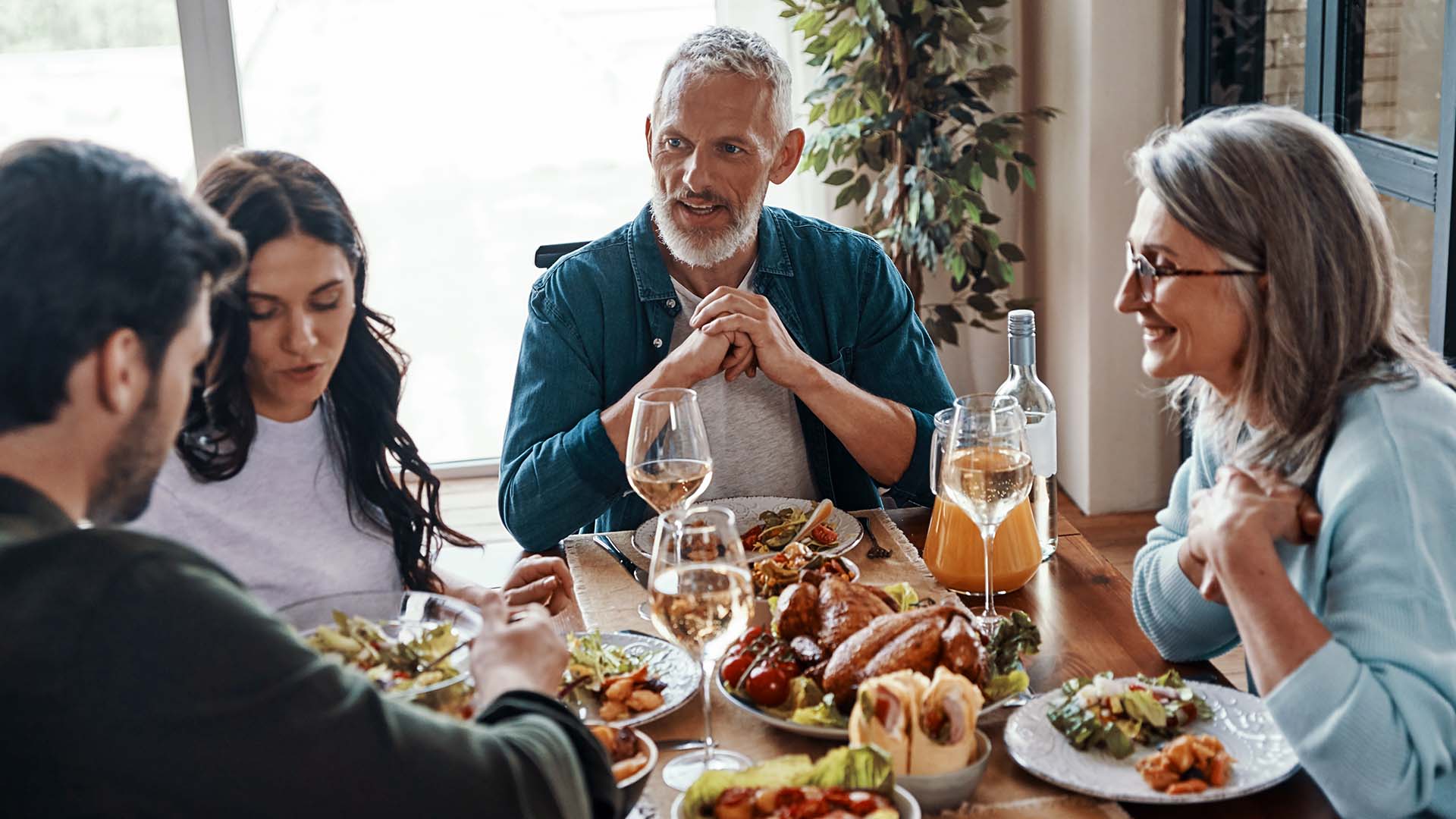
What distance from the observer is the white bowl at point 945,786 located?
1.12 meters

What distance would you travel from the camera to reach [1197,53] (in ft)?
12.3

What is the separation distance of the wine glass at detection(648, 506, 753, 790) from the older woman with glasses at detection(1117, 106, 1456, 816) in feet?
1.42

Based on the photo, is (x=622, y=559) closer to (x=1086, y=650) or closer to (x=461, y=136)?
(x=1086, y=650)

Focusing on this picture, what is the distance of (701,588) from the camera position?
1158 mm

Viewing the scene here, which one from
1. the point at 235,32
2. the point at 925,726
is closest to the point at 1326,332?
the point at 925,726

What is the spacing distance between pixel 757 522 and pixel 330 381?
0.60 m

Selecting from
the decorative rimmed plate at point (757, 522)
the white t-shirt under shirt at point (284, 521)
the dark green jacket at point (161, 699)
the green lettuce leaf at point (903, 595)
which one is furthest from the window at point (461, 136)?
the dark green jacket at point (161, 699)

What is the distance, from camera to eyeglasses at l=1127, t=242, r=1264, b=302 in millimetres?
1352

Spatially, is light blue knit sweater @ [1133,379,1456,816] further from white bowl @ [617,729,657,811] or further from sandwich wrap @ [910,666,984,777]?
white bowl @ [617,729,657,811]

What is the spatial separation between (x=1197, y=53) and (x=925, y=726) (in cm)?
309

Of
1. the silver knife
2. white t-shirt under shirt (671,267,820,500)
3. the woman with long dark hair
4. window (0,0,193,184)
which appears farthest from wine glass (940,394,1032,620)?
window (0,0,193,184)

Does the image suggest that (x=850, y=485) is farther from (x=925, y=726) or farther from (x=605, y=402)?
Result: (x=925, y=726)

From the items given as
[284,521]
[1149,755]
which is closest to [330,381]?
[284,521]

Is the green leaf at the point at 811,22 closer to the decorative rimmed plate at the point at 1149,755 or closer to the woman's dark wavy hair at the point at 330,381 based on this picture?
the woman's dark wavy hair at the point at 330,381
